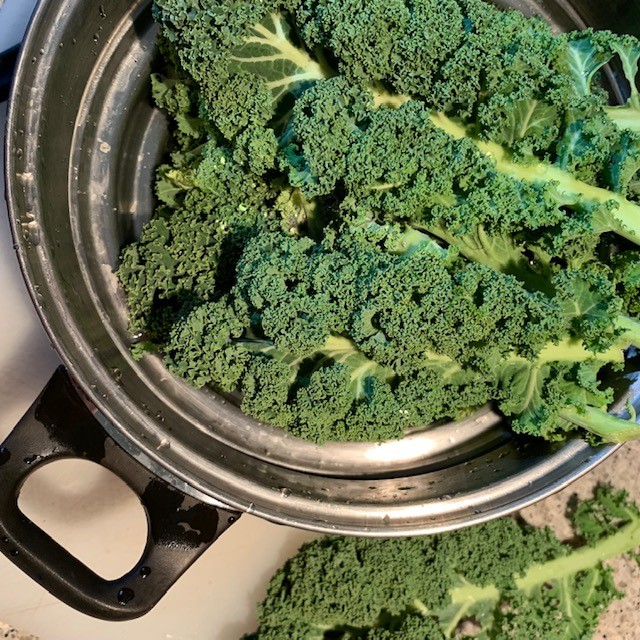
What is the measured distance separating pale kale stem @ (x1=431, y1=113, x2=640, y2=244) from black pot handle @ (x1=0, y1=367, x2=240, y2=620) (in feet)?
4.47

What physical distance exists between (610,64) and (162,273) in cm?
155

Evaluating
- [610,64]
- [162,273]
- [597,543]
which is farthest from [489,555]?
[610,64]

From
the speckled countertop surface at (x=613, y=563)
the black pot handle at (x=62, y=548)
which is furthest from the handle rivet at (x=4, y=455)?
the speckled countertop surface at (x=613, y=563)

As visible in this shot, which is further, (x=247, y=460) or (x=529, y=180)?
(x=247, y=460)

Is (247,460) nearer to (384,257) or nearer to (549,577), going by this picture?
(384,257)

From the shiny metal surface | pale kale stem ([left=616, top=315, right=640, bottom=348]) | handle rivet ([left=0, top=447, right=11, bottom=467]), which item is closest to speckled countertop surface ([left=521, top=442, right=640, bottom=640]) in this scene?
the shiny metal surface

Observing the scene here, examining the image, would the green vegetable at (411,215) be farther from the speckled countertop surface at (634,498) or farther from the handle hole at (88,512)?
the handle hole at (88,512)

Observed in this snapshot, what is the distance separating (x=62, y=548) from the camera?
2109mm

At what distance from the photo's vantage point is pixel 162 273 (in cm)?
185

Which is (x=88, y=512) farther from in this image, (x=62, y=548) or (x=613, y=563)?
(x=613, y=563)

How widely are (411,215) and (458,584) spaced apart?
1451mm

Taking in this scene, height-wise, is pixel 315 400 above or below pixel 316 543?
above

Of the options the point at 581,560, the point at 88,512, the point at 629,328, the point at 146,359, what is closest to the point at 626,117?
the point at 629,328

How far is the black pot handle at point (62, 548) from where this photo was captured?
2037 mm
